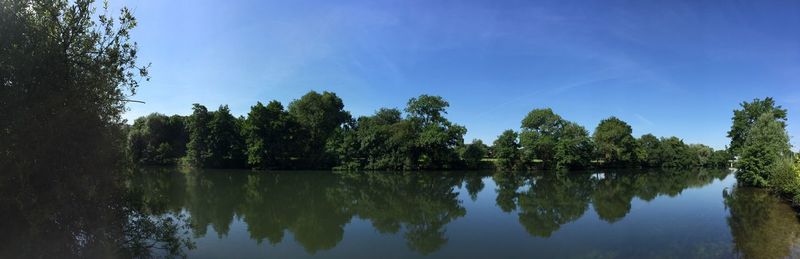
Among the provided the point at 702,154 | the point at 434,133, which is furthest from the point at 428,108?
the point at 702,154

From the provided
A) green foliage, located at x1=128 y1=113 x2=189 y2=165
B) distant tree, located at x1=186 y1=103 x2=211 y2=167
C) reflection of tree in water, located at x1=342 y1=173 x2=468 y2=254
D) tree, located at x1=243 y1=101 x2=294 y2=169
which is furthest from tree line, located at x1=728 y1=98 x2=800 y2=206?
green foliage, located at x1=128 y1=113 x2=189 y2=165

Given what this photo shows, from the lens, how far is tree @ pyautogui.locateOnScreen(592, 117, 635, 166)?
68.9m

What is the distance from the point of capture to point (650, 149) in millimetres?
81188

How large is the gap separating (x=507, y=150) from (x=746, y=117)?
28.5 m

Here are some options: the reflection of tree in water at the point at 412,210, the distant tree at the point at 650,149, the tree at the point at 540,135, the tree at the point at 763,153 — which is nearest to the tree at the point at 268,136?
the reflection of tree in water at the point at 412,210

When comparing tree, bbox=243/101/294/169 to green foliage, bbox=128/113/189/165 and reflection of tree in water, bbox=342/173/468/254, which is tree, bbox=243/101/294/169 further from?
reflection of tree in water, bbox=342/173/468/254

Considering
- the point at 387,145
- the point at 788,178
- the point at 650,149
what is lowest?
the point at 788,178

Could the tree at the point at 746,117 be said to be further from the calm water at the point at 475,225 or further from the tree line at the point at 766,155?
the calm water at the point at 475,225

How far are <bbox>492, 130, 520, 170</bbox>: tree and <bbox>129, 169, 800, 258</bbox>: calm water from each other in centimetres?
3233

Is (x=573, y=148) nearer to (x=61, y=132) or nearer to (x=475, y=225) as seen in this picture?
(x=475, y=225)

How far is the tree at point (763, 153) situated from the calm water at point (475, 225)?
728 centimetres

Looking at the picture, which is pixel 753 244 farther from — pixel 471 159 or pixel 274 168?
pixel 274 168

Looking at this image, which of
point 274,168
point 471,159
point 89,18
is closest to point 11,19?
point 89,18

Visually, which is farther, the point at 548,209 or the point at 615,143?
the point at 615,143
